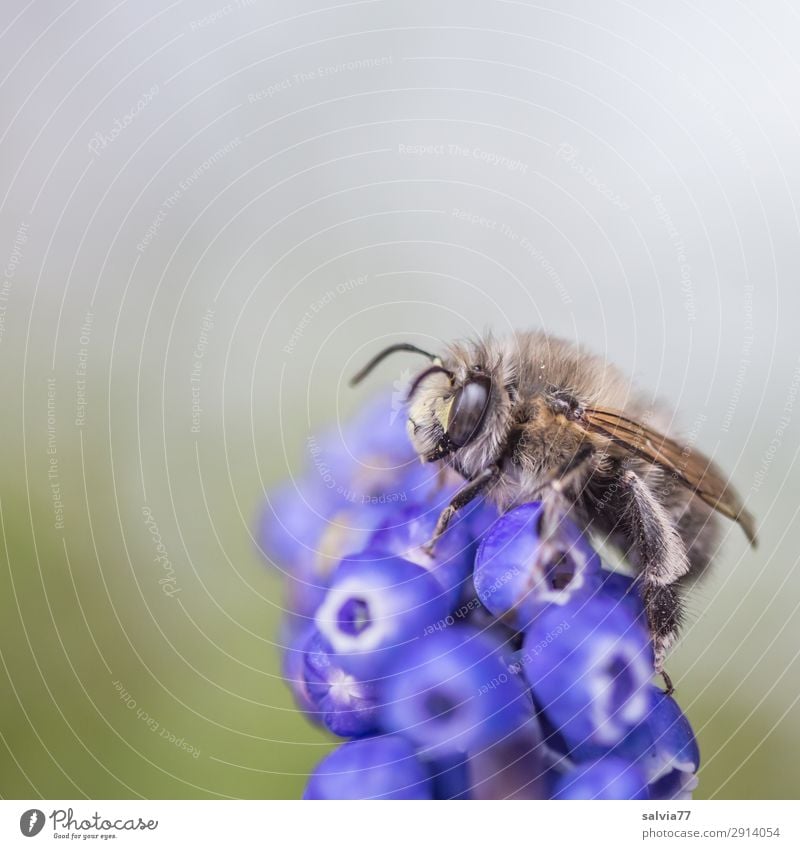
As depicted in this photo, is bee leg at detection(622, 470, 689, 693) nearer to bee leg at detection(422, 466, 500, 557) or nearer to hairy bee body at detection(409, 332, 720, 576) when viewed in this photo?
hairy bee body at detection(409, 332, 720, 576)

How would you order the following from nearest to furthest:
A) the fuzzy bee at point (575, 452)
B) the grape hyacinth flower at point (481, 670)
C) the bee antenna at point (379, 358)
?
the grape hyacinth flower at point (481, 670), the fuzzy bee at point (575, 452), the bee antenna at point (379, 358)

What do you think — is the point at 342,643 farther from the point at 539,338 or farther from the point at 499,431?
the point at 539,338

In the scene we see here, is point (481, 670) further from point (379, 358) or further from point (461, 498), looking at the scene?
point (379, 358)

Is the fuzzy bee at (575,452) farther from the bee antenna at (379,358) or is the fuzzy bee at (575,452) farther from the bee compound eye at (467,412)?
the bee antenna at (379,358)

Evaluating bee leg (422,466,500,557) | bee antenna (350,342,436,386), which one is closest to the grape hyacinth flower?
bee leg (422,466,500,557)

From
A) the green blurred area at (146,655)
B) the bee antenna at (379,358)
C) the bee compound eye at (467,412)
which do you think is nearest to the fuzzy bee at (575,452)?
the bee compound eye at (467,412)

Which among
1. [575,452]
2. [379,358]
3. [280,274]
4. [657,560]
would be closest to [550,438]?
[575,452]

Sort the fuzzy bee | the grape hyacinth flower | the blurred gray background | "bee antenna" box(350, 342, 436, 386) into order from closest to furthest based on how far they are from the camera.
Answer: the grape hyacinth flower → the fuzzy bee → "bee antenna" box(350, 342, 436, 386) → the blurred gray background
